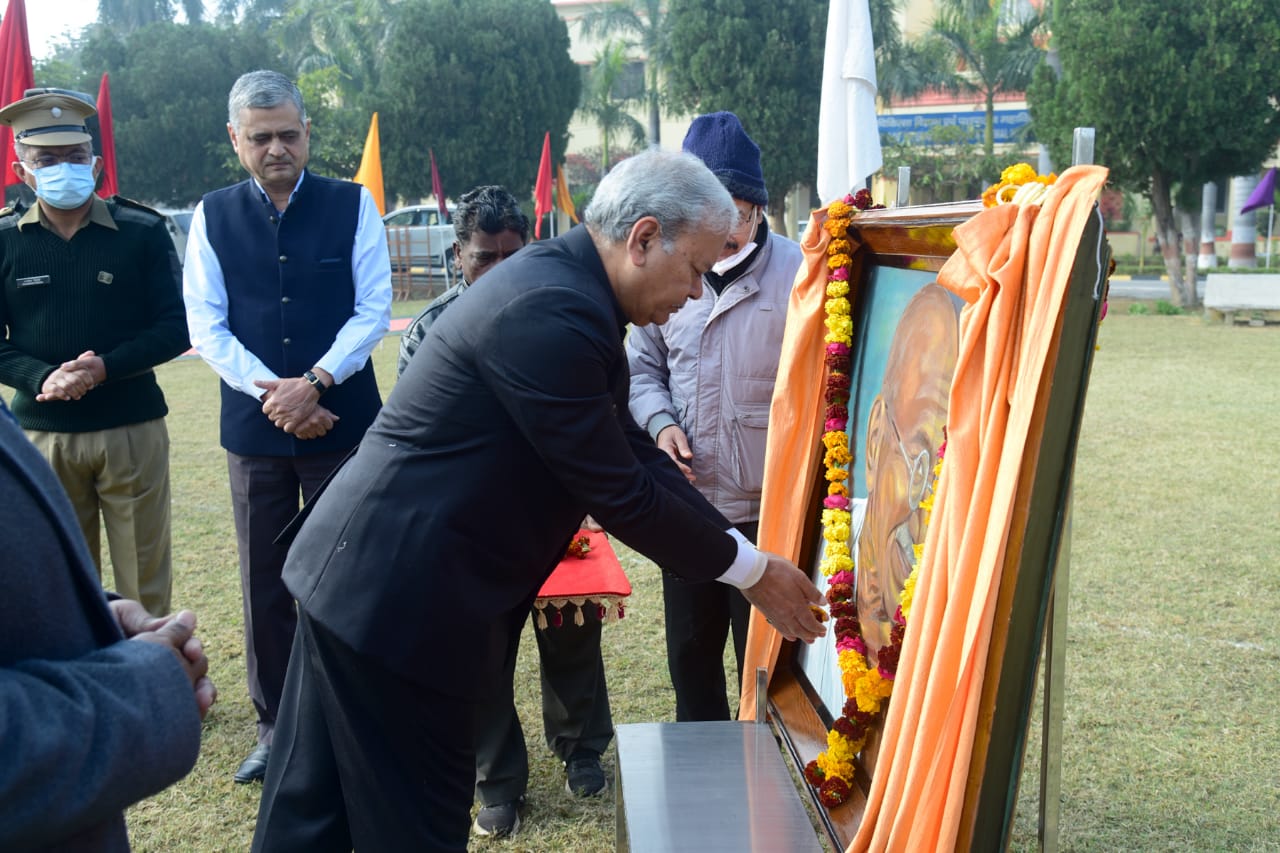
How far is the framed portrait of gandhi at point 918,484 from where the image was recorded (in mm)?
1602

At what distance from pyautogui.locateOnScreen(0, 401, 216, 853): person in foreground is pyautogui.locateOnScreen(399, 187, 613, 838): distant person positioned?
82.9 inches

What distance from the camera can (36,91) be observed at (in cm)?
412

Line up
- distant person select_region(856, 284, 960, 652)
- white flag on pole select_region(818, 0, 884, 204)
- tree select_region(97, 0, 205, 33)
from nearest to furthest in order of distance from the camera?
distant person select_region(856, 284, 960, 652)
white flag on pole select_region(818, 0, 884, 204)
tree select_region(97, 0, 205, 33)

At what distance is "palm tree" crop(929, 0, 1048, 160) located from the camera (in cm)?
3027

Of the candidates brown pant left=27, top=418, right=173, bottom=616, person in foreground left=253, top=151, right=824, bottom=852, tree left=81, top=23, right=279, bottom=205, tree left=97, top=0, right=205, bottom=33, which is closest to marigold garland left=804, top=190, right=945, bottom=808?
person in foreground left=253, top=151, right=824, bottom=852

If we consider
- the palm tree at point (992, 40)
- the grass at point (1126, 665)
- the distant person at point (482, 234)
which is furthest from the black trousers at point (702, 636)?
the palm tree at point (992, 40)

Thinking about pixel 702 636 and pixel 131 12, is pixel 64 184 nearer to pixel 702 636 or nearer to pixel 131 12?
pixel 702 636

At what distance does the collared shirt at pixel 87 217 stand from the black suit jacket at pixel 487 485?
231 centimetres

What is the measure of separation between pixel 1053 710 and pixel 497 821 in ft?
6.77

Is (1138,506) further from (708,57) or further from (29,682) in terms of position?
(708,57)

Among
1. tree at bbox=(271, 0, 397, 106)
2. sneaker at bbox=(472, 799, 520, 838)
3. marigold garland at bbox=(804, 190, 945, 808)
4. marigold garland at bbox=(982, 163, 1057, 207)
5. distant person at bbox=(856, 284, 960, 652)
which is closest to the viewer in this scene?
marigold garland at bbox=(982, 163, 1057, 207)

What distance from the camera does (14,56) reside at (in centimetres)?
484

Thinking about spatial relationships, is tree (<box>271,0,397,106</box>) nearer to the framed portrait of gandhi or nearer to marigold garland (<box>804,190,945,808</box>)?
marigold garland (<box>804,190,945,808</box>)

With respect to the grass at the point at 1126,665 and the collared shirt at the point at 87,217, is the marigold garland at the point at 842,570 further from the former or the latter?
the collared shirt at the point at 87,217
